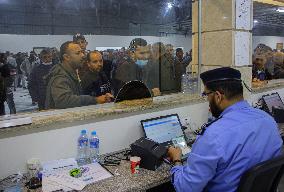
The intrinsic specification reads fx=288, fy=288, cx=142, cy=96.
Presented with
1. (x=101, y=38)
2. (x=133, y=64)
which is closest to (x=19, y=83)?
(x=101, y=38)

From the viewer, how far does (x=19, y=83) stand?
8.85 m

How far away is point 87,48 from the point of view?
507 cm

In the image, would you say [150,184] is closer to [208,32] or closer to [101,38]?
[208,32]

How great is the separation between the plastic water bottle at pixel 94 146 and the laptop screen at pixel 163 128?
38 cm

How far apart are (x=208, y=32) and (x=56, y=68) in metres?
1.62

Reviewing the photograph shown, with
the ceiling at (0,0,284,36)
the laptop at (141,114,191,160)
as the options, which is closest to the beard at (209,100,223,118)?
the laptop at (141,114,191,160)

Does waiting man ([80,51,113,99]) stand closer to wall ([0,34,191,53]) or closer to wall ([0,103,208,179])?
wall ([0,103,208,179])

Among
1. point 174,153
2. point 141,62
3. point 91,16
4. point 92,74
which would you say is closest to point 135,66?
point 141,62

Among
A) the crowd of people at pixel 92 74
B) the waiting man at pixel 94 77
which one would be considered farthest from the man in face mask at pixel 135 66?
the waiting man at pixel 94 77

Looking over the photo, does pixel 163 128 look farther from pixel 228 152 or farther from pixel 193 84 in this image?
pixel 228 152

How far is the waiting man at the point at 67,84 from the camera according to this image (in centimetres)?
270

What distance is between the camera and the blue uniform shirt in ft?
4.45

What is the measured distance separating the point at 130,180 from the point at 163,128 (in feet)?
2.32

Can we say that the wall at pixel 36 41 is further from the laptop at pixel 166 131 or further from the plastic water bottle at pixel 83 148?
the plastic water bottle at pixel 83 148
